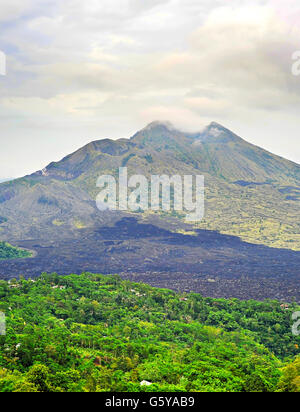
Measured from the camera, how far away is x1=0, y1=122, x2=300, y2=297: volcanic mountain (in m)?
82.9

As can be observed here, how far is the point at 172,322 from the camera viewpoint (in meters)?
37.2

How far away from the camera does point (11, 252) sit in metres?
89.7

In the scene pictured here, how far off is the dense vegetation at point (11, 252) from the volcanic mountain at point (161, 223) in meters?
3.42

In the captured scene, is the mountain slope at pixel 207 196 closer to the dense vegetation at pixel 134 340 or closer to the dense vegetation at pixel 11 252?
the dense vegetation at pixel 11 252

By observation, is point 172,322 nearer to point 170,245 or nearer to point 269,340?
point 269,340

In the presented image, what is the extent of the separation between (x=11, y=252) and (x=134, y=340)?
215 ft

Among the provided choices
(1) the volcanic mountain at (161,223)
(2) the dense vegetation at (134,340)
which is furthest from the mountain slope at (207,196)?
(2) the dense vegetation at (134,340)

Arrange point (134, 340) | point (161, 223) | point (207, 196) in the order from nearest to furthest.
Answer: point (134, 340), point (161, 223), point (207, 196)

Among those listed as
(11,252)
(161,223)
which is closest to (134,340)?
(11,252)

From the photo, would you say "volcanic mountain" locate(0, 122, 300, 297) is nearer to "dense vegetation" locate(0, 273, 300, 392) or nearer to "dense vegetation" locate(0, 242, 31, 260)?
"dense vegetation" locate(0, 242, 31, 260)

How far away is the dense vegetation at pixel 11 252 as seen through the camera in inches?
3447

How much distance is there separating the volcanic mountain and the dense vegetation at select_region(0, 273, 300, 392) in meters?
22.6

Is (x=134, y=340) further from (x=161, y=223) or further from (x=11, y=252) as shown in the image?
(x=161, y=223)

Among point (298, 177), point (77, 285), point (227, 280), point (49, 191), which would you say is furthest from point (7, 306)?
point (298, 177)
